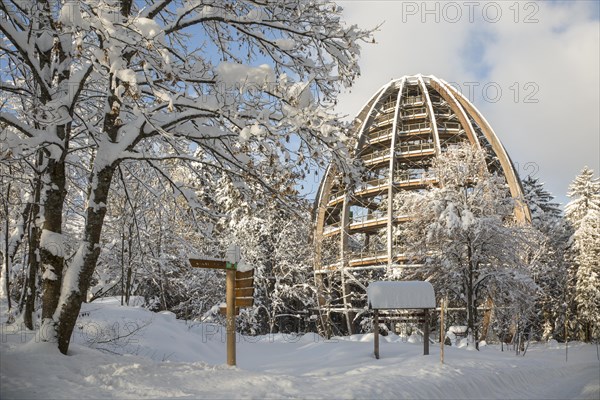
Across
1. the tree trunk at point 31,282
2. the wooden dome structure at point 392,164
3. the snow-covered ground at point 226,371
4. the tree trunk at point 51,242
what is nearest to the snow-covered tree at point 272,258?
the wooden dome structure at point 392,164

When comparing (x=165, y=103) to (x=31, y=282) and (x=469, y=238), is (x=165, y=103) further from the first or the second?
(x=469, y=238)

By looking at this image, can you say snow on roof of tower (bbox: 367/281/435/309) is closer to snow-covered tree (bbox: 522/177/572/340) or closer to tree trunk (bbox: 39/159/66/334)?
tree trunk (bbox: 39/159/66/334)

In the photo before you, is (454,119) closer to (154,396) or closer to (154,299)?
(154,299)

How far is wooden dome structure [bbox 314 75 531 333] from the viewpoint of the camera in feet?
99.5

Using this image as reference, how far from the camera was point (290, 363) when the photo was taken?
11.1 meters

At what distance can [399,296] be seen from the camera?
39.4 ft

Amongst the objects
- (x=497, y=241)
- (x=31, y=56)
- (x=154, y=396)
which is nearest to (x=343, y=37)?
(x=31, y=56)

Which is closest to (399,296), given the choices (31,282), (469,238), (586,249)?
(31,282)

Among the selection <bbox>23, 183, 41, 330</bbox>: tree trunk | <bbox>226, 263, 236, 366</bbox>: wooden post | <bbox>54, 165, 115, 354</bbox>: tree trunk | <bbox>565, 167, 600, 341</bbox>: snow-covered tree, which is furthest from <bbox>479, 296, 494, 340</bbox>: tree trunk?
<bbox>54, 165, 115, 354</bbox>: tree trunk

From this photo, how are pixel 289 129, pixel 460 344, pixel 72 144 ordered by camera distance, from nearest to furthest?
pixel 289 129 < pixel 72 144 < pixel 460 344

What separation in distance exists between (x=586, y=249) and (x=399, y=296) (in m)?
24.0

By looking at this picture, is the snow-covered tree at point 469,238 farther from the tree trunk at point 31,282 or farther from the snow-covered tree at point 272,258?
the tree trunk at point 31,282

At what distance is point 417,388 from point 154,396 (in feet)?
13.0

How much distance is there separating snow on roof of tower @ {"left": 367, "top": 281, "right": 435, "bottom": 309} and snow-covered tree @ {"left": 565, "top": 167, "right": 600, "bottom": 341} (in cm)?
2251
